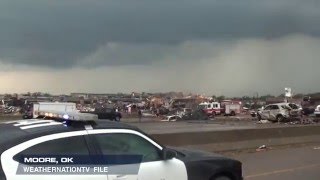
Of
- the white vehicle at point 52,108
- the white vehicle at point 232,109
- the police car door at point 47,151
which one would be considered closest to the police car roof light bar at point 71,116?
the police car door at point 47,151

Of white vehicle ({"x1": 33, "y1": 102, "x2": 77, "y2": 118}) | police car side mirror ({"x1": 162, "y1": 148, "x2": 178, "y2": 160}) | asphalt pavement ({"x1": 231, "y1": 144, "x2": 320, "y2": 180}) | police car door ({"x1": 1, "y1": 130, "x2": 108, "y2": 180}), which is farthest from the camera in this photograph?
asphalt pavement ({"x1": 231, "y1": 144, "x2": 320, "y2": 180})

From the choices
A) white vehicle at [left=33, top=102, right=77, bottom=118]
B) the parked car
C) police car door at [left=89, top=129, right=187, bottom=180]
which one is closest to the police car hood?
police car door at [left=89, top=129, right=187, bottom=180]

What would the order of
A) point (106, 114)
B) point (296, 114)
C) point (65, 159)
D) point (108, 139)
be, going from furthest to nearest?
point (106, 114) → point (296, 114) → point (108, 139) → point (65, 159)

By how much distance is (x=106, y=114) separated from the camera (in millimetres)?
58875

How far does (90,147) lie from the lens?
22.5ft

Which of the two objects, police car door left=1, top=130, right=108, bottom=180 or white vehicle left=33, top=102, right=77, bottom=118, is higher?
white vehicle left=33, top=102, right=77, bottom=118

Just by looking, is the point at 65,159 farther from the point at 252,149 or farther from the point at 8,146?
the point at 252,149

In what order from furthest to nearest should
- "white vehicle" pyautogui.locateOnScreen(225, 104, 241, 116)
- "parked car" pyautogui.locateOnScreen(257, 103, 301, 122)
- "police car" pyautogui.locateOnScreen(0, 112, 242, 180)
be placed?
1. "white vehicle" pyautogui.locateOnScreen(225, 104, 241, 116)
2. "parked car" pyautogui.locateOnScreen(257, 103, 301, 122)
3. "police car" pyautogui.locateOnScreen(0, 112, 242, 180)

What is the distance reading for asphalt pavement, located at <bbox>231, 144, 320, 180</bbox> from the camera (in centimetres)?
1341

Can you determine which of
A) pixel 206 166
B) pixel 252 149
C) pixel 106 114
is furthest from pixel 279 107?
pixel 206 166

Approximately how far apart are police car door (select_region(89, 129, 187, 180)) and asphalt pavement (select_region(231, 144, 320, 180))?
5809 millimetres

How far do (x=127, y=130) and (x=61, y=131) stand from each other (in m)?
1.00

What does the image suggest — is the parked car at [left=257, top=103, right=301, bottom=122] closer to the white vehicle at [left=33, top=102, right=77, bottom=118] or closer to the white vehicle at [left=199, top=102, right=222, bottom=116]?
the white vehicle at [left=33, top=102, right=77, bottom=118]

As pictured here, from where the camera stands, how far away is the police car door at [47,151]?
6102 mm
